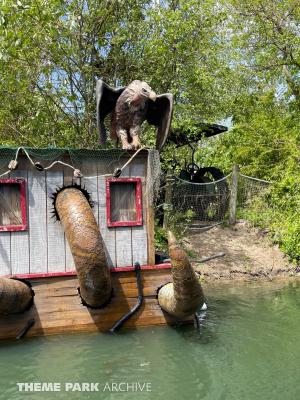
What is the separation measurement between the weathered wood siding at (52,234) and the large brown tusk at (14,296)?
16.6 inches

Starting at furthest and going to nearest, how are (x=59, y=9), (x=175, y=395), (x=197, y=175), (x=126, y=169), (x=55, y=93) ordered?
(x=197, y=175), (x=55, y=93), (x=59, y=9), (x=126, y=169), (x=175, y=395)

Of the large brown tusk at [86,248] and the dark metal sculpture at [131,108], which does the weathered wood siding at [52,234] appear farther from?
the dark metal sculpture at [131,108]

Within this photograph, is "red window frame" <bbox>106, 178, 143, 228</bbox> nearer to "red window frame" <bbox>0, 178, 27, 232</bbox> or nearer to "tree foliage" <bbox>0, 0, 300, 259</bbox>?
"red window frame" <bbox>0, 178, 27, 232</bbox>

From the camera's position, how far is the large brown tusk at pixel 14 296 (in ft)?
19.5

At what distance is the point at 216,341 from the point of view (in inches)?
270

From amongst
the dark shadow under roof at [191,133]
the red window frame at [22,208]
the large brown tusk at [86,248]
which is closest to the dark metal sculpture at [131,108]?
the large brown tusk at [86,248]

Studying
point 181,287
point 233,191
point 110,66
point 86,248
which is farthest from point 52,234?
point 233,191

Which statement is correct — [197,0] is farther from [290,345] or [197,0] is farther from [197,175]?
[290,345]

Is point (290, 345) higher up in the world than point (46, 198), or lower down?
lower down

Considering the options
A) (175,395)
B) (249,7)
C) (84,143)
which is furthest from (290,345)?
(249,7)

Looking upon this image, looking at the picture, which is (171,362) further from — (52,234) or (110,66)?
(110,66)

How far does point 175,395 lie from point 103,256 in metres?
1.81

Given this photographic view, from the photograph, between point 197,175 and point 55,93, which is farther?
point 197,175

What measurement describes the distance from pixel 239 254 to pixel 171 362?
7.26 m
